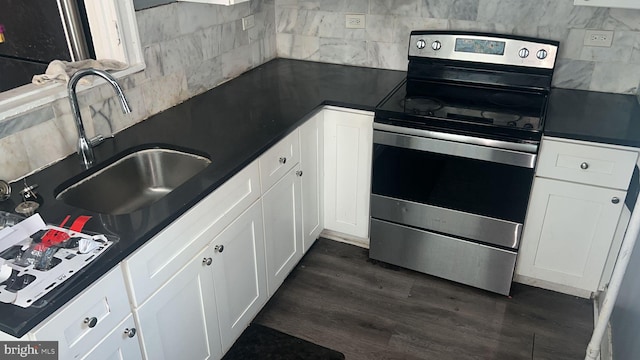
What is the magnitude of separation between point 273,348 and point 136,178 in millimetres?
939

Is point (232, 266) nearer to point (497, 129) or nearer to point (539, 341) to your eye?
point (497, 129)

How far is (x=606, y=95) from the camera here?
2.47m

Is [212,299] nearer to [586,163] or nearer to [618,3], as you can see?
[586,163]

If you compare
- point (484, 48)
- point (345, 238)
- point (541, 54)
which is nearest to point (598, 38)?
point (541, 54)

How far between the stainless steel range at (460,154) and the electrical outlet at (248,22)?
0.89 meters

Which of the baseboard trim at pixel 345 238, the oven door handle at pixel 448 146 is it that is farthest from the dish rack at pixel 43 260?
the baseboard trim at pixel 345 238

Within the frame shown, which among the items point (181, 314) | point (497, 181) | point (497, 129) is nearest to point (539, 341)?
point (497, 181)

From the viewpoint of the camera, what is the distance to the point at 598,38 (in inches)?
94.7

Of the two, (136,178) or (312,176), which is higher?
(136,178)

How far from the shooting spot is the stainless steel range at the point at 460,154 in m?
2.19

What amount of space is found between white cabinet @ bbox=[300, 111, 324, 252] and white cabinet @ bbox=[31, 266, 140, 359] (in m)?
1.18

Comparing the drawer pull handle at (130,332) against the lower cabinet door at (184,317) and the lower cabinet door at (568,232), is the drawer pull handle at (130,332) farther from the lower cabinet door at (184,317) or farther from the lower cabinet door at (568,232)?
the lower cabinet door at (568,232)

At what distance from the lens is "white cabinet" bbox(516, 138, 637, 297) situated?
2100 mm

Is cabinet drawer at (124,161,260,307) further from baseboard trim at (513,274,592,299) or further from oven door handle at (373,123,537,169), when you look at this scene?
baseboard trim at (513,274,592,299)
